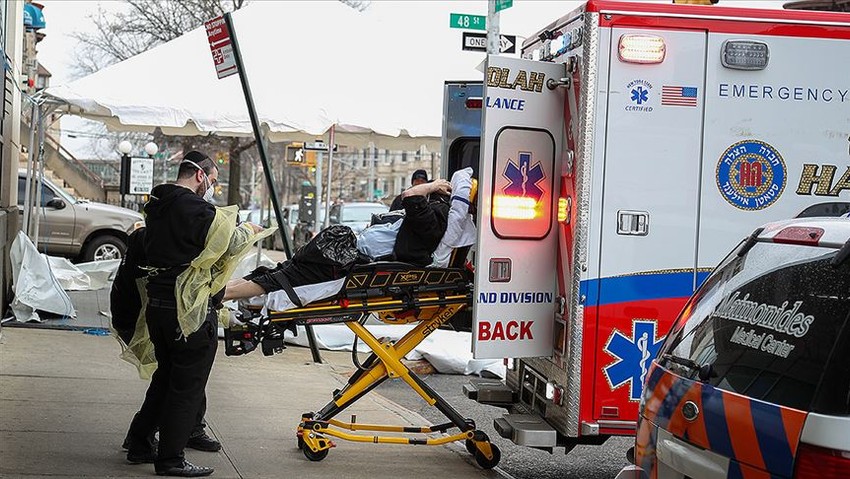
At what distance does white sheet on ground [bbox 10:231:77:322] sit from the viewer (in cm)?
1187

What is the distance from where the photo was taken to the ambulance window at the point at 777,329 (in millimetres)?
3215

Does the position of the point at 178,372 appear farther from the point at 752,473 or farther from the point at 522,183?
the point at 752,473

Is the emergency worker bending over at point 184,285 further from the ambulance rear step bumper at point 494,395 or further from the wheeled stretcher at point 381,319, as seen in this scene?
the ambulance rear step bumper at point 494,395

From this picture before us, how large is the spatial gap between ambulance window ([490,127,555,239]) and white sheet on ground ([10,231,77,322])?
732 cm

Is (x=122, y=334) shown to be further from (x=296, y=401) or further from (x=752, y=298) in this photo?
(x=752, y=298)

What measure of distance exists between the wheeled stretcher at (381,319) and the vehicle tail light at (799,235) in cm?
322

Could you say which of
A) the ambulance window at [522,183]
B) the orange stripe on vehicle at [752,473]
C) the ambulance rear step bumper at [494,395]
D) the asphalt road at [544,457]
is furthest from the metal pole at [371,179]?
the orange stripe on vehicle at [752,473]

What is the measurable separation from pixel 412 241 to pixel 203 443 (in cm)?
187

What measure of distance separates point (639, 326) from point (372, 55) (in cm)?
833

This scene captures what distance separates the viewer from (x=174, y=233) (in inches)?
240

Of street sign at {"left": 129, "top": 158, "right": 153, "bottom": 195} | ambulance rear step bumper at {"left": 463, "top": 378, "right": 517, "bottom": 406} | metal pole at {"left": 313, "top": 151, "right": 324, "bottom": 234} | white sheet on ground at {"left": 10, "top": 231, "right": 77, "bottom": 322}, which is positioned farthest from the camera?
street sign at {"left": 129, "top": 158, "right": 153, "bottom": 195}

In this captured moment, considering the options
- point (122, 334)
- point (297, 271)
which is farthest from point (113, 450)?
point (297, 271)

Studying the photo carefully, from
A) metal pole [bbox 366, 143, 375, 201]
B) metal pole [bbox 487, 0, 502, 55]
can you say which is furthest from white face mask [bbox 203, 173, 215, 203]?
metal pole [bbox 366, 143, 375, 201]

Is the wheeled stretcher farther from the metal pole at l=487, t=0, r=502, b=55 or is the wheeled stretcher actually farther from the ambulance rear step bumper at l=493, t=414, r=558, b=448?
the metal pole at l=487, t=0, r=502, b=55
